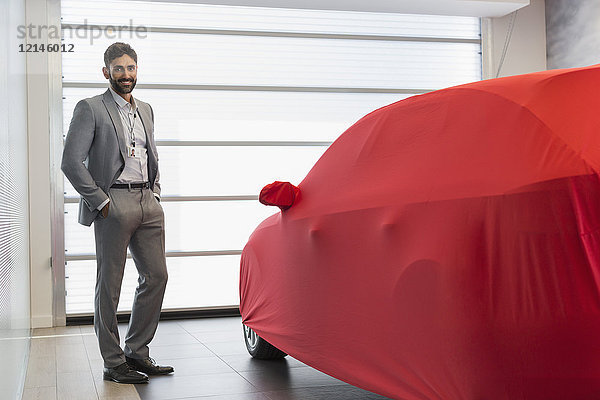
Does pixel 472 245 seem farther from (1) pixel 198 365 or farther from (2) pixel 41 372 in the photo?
(2) pixel 41 372

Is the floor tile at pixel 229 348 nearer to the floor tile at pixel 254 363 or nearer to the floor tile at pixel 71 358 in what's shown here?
the floor tile at pixel 254 363

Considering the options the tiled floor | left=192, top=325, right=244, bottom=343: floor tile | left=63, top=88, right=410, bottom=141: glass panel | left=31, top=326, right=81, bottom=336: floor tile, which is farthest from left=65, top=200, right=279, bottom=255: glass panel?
the tiled floor

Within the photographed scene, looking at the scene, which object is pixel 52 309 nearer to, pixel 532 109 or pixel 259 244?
pixel 259 244

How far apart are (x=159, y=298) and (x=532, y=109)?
8.77 feet

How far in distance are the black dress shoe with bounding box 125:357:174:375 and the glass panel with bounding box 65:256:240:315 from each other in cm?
257

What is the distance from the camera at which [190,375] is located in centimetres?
391

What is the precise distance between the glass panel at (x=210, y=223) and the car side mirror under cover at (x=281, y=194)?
143 inches

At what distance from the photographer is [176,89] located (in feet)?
22.4

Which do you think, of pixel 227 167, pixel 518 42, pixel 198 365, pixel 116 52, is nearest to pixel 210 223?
pixel 227 167

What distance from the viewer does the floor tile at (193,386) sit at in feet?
11.3

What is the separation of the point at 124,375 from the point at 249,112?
3790 mm

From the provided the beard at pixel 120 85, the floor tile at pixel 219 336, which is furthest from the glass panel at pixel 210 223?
the beard at pixel 120 85

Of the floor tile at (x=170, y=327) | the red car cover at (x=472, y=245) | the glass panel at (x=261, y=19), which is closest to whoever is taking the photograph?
the red car cover at (x=472, y=245)

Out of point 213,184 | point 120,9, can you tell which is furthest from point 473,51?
point 120,9
